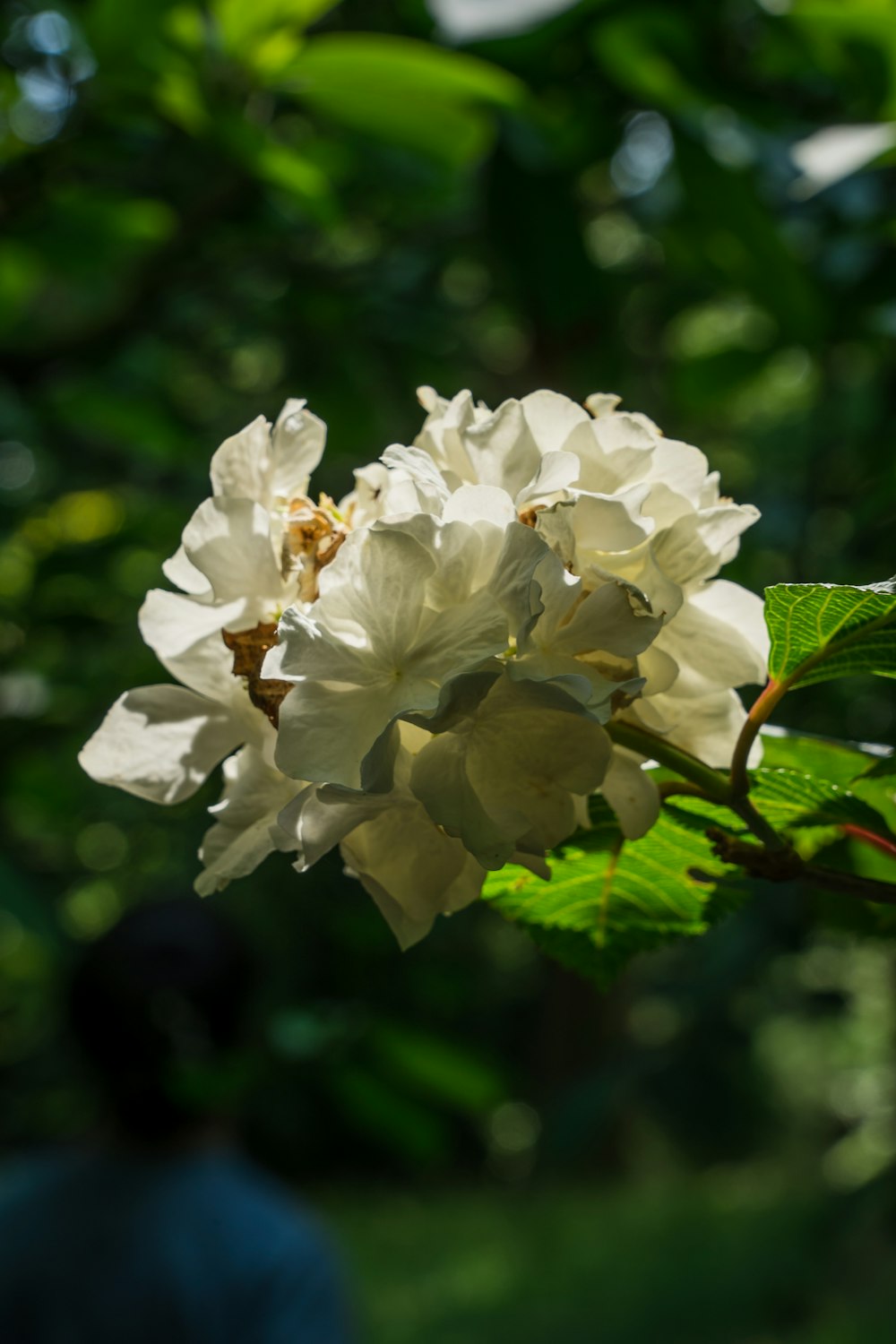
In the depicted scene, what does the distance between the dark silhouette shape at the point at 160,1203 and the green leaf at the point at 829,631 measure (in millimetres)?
1384

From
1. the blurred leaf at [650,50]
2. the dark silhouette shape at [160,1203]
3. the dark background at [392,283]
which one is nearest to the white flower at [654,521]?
the dark background at [392,283]

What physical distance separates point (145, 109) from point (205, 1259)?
55.0 inches

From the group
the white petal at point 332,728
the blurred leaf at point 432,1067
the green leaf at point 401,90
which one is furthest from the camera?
the blurred leaf at point 432,1067

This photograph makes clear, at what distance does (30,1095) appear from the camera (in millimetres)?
8539

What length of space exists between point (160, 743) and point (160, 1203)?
4.77ft

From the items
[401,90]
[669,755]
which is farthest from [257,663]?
[401,90]

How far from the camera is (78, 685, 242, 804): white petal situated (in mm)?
508

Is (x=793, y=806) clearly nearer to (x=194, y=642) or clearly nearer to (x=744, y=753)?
Result: (x=744, y=753)

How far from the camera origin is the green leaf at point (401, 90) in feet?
3.38

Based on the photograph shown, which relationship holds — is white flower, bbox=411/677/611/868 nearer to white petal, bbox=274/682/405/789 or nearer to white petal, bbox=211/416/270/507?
white petal, bbox=274/682/405/789

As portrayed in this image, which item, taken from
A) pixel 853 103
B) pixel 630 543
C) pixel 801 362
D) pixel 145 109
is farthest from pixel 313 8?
pixel 801 362

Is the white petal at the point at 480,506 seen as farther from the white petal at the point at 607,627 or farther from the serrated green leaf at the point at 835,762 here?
the serrated green leaf at the point at 835,762

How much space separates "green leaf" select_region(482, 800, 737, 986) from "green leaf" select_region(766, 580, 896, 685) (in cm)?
8

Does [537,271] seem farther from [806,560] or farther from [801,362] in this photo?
[801,362]
